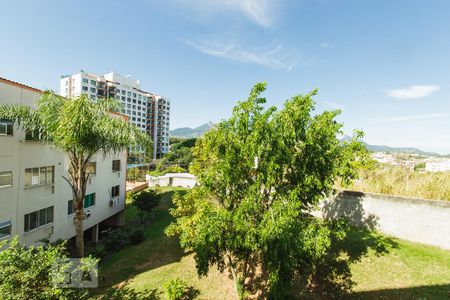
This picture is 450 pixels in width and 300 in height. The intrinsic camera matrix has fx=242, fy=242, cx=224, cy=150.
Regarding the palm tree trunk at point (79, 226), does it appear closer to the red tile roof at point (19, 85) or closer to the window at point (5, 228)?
the window at point (5, 228)

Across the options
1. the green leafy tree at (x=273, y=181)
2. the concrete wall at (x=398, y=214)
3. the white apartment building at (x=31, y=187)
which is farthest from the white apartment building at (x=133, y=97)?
the green leafy tree at (x=273, y=181)

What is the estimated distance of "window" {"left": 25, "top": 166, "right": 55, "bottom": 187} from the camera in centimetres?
1522

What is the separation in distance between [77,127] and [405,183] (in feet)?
62.3

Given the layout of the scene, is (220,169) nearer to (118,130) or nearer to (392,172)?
(118,130)

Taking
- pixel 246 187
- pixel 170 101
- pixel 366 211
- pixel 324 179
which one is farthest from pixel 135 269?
pixel 170 101

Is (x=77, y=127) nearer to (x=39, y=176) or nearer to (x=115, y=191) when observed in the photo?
(x=39, y=176)

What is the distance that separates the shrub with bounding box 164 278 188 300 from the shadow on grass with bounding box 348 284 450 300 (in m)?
7.47

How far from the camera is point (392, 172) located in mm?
16547

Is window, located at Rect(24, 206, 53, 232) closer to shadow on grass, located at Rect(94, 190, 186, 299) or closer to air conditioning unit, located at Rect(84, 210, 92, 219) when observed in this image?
air conditioning unit, located at Rect(84, 210, 92, 219)

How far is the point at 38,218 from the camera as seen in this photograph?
16172mm

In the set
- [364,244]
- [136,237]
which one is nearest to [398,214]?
[364,244]

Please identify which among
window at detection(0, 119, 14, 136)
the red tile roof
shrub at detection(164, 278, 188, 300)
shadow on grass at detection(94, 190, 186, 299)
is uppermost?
the red tile roof

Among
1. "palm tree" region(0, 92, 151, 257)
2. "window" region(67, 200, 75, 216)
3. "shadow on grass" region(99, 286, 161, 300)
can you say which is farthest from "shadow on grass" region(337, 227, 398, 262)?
"window" region(67, 200, 75, 216)

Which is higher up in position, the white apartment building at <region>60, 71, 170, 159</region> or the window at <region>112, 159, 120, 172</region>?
the white apartment building at <region>60, 71, 170, 159</region>
